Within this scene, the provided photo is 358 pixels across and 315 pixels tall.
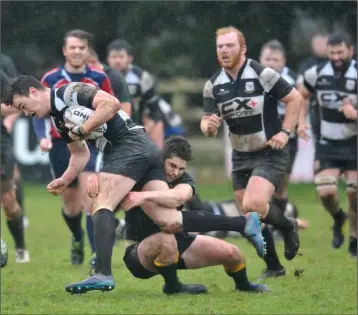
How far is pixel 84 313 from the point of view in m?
7.51

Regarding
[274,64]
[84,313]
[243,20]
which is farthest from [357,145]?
[243,20]

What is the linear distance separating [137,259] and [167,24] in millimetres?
13282

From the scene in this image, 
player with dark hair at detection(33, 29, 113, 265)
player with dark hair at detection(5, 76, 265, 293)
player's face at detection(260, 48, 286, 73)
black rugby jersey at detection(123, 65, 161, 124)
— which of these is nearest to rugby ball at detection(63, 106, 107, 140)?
player with dark hair at detection(5, 76, 265, 293)

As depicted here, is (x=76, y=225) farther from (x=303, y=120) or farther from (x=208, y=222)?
(x=208, y=222)

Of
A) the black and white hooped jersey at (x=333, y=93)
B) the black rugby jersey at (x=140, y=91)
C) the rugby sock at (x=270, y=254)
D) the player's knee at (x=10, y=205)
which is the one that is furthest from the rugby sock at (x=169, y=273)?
the black rugby jersey at (x=140, y=91)

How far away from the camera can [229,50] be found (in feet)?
31.4

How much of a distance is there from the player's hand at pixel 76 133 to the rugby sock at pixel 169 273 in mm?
1100

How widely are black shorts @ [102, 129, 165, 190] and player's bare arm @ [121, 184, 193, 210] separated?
0.20m

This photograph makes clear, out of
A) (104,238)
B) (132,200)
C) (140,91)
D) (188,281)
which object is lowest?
(188,281)

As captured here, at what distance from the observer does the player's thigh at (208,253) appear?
8508 mm

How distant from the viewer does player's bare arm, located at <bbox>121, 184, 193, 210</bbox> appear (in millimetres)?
8172

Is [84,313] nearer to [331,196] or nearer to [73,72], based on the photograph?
[73,72]

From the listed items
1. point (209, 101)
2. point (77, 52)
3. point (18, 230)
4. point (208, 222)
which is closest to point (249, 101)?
point (209, 101)

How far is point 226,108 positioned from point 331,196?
2686 millimetres
